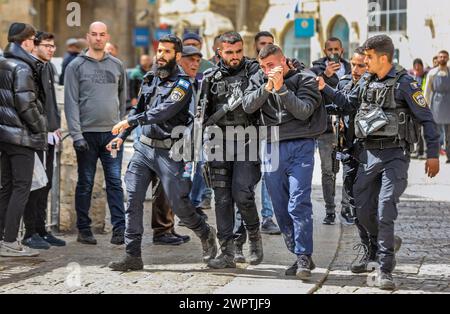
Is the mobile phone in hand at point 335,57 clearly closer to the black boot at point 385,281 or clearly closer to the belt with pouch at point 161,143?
the belt with pouch at point 161,143

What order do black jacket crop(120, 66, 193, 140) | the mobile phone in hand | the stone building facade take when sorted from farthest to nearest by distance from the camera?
the stone building facade
the mobile phone in hand
black jacket crop(120, 66, 193, 140)

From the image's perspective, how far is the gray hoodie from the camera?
982 centimetres

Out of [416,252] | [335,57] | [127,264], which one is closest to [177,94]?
[127,264]

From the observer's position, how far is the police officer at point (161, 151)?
836 centimetres

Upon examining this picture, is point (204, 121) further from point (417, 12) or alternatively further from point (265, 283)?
point (417, 12)

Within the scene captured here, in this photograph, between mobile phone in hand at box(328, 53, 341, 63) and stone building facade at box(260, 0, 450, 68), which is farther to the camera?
stone building facade at box(260, 0, 450, 68)

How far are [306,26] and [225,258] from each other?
21.1 meters

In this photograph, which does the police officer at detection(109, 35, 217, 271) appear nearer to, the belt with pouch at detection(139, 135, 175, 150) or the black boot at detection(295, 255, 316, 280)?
the belt with pouch at detection(139, 135, 175, 150)

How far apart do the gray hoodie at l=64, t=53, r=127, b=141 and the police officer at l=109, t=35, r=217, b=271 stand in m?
1.25

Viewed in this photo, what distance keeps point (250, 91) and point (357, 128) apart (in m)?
0.88

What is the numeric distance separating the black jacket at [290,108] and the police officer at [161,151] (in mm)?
669

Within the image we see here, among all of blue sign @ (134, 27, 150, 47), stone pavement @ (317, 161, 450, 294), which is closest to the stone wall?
blue sign @ (134, 27, 150, 47)

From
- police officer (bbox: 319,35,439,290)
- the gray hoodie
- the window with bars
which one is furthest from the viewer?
the window with bars

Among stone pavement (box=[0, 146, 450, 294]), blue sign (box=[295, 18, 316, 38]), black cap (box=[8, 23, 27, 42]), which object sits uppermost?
blue sign (box=[295, 18, 316, 38])
